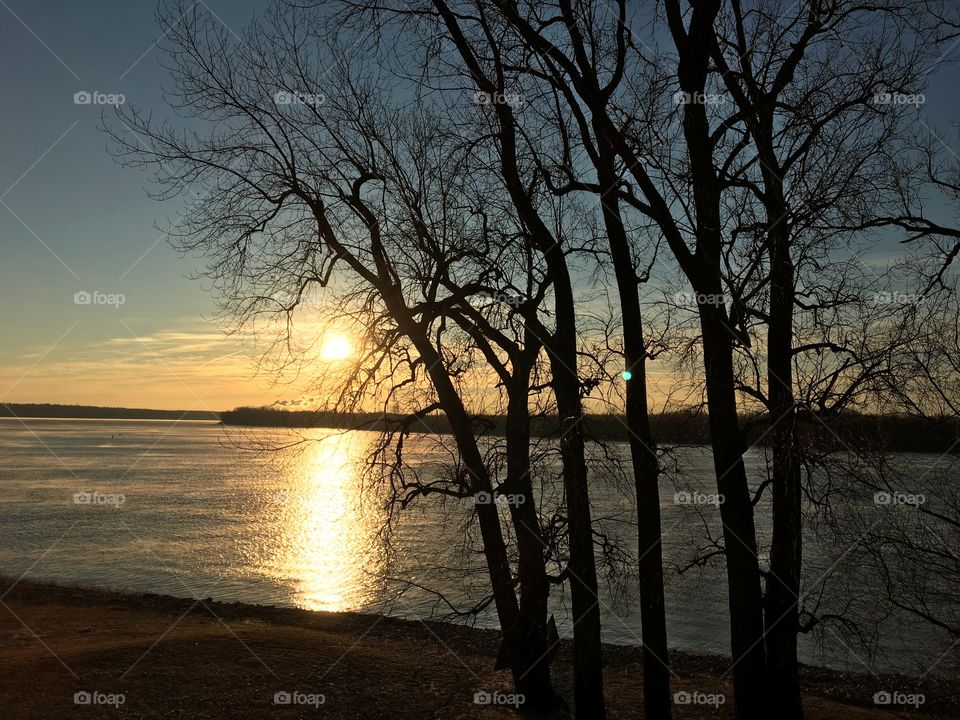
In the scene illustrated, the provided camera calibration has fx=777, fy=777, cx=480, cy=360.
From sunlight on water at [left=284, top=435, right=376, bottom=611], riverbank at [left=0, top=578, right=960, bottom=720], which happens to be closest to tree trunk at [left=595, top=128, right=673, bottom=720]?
riverbank at [left=0, top=578, right=960, bottom=720]

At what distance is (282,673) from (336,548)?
1010 inches

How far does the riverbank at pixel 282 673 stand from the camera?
35.5 ft

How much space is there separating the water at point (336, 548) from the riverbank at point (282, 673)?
142 centimetres

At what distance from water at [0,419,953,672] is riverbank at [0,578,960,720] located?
1421 millimetres

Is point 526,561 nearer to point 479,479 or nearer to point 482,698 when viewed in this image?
point 479,479

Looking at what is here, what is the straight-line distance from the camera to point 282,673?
1255cm

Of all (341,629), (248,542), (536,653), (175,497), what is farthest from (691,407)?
(175,497)

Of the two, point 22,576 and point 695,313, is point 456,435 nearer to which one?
point 695,313

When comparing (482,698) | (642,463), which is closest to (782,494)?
(642,463)

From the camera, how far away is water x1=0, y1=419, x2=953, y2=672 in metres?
15.2

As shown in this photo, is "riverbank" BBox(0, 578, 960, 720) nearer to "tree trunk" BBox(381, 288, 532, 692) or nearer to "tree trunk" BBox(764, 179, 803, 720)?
"tree trunk" BBox(381, 288, 532, 692)

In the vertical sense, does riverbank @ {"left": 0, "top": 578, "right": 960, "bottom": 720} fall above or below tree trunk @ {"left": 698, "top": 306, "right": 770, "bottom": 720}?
below

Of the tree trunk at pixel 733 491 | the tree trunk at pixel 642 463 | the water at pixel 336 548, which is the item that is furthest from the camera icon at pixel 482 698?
the tree trunk at pixel 733 491

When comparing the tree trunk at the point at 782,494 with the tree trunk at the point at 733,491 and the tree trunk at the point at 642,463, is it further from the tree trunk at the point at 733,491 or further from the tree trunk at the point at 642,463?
the tree trunk at the point at 642,463
